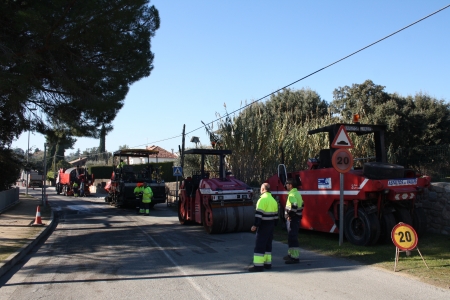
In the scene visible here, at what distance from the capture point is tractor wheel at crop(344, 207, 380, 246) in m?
9.65

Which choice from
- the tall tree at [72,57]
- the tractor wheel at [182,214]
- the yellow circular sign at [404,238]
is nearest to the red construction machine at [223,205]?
the tractor wheel at [182,214]

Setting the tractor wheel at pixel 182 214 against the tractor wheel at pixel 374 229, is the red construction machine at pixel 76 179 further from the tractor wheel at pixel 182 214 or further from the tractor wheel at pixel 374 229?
the tractor wheel at pixel 374 229

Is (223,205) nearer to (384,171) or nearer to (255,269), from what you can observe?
(384,171)

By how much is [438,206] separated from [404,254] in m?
3.00

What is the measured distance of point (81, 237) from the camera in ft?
43.8

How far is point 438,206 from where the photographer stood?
11.1m

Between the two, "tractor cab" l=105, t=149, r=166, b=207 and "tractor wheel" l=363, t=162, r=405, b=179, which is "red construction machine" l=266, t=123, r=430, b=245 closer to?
"tractor wheel" l=363, t=162, r=405, b=179

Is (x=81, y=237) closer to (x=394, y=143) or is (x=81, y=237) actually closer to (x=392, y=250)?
(x=392, y=250)

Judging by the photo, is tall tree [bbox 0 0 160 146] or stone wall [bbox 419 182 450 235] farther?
tall tree [bbox 0 0 160 146]

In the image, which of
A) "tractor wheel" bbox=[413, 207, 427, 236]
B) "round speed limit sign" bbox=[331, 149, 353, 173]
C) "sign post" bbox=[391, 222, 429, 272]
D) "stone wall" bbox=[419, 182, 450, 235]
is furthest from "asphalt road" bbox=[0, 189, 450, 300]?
"stone wall" bbox=[419, 182, 450, 235]

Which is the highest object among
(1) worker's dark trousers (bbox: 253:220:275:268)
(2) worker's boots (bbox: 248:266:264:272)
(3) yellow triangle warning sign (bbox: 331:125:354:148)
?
(3) yellow triangle warning sign (bbox: 331:125:354:148)

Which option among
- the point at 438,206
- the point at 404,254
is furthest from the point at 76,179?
the point at 404,254

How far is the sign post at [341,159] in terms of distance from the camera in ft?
31.9

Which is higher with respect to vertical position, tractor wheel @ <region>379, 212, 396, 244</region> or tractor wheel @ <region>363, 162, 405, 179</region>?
tractor wheel @ <region>363, 162, 405, 179</region>
